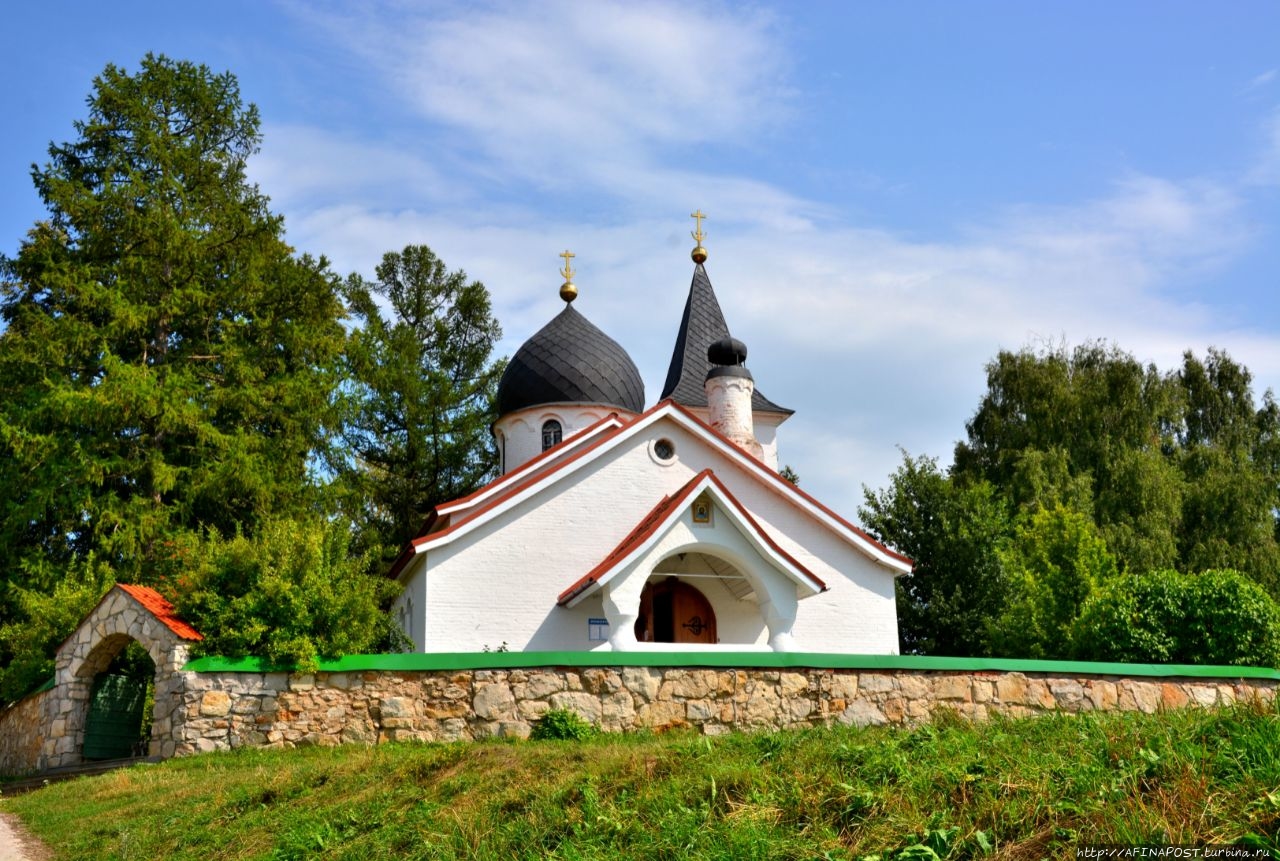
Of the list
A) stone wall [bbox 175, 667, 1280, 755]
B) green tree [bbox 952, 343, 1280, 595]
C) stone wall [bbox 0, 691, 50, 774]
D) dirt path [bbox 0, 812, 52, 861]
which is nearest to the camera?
dirt path [bbox 0, 812, 52, 861]

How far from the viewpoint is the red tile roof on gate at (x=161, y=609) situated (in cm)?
1093

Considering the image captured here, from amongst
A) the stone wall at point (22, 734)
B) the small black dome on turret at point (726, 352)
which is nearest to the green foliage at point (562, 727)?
the stone wall at point (22, 734)

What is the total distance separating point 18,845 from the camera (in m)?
8.12

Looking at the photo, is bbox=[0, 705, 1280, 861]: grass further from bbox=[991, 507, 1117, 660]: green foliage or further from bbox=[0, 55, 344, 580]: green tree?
bbox=[991, 507, 1117, 660]: green foliage

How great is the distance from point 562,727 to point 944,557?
49.8 ft

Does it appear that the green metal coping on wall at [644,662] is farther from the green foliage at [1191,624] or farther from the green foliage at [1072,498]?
the green foliage at [1072,498]

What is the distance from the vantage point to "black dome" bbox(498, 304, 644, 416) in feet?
80.4

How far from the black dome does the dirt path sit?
16.0 metres

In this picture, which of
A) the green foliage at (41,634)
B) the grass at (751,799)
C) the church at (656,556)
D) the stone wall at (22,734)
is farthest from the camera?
the church at (656,556)

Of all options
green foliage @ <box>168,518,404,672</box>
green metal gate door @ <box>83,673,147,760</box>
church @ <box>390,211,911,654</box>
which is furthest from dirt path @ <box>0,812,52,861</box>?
church @ <box>390,211,911,654</box>

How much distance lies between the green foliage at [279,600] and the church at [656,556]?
3888mm

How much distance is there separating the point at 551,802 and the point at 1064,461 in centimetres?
2525

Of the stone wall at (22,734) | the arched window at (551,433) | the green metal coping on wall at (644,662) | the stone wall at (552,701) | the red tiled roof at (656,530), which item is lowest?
the stone wall at (22,734)

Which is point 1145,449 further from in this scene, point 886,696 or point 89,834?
point 89,834
